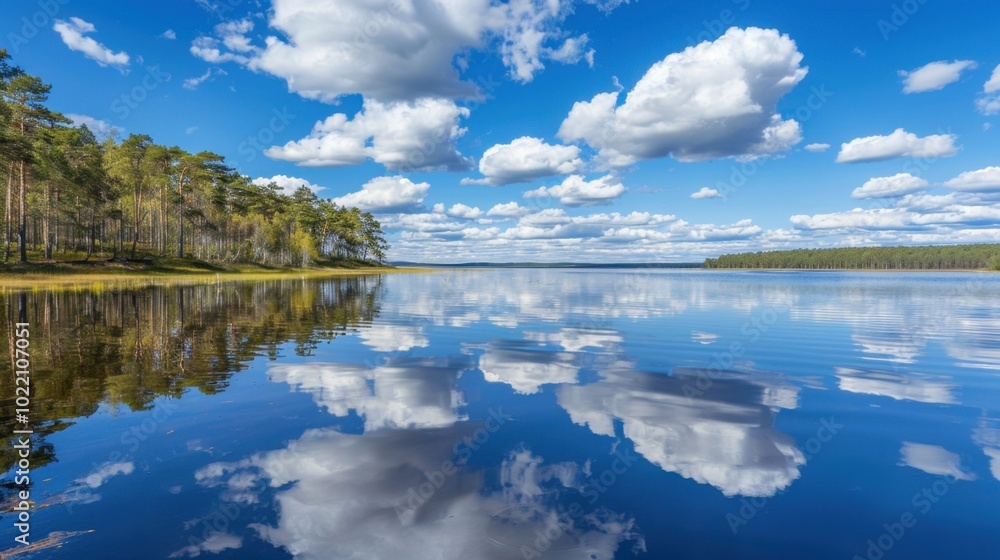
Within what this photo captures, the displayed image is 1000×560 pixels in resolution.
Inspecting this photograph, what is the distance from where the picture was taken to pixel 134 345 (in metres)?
18.8

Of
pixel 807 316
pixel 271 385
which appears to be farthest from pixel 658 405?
pixel 807 316

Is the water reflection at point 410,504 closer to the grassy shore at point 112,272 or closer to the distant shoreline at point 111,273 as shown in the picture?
the distant shoreline at point 111,273

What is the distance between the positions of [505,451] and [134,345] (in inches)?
681

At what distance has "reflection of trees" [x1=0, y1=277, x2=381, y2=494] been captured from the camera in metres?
11.5

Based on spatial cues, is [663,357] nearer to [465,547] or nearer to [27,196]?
[465,547]

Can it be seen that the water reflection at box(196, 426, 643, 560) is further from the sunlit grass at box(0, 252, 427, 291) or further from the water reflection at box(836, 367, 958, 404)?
the sunlit grass at box(0, 252, 427, 291)

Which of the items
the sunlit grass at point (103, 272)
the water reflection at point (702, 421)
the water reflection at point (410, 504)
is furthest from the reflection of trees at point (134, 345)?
the sunlit grass at point (103, 272)

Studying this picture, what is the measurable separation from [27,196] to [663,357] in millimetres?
103532

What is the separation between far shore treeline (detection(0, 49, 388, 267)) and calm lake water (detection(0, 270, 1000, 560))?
6142cm

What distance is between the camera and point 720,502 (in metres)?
7.32

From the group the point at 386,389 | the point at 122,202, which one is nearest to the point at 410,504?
the point at 386,389

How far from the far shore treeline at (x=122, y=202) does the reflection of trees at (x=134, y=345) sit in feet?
122

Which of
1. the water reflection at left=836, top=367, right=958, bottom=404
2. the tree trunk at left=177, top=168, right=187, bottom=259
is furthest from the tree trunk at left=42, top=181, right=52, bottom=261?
the water reflection at left=836, top=367, right=958, bottom=404

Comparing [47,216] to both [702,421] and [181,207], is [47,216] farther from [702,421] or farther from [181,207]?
[702,421]
